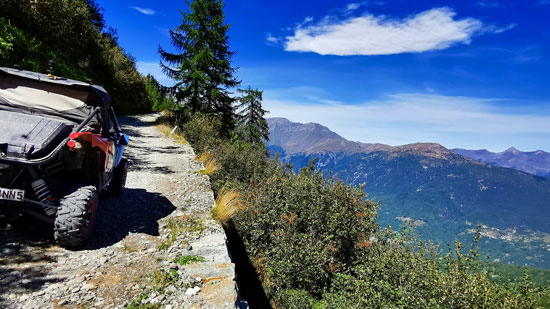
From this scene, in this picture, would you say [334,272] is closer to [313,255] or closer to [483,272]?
[313,255]

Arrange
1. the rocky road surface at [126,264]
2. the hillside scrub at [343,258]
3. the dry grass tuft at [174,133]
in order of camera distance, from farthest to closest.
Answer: the dry grass tuft at [174,133], the hillside scrub at [343,258], the rocky road surface at [126,264]

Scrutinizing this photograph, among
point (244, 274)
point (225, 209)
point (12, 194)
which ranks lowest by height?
point (244, 274)

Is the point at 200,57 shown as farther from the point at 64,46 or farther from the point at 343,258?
the point at 343,258

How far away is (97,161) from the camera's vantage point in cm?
471

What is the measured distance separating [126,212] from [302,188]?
17.1 feet

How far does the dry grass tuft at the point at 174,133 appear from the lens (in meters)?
17.7

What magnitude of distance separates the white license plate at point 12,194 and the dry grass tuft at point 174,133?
1397 centimetres

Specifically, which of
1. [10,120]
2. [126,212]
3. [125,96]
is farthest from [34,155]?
[125,96]

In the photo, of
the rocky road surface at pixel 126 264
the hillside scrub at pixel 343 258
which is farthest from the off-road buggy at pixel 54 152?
the hillside scrub at pixel 343 258

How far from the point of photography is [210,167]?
11008mm

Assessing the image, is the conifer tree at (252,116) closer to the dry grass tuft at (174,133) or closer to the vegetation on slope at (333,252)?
the dry grass tuft at (174,133)

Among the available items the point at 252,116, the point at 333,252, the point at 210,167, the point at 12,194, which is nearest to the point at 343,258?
the point at 333,252

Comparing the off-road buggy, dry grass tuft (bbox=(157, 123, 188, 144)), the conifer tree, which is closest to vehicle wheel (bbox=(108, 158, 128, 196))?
the off-road buggy

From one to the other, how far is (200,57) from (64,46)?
853 centimetres
